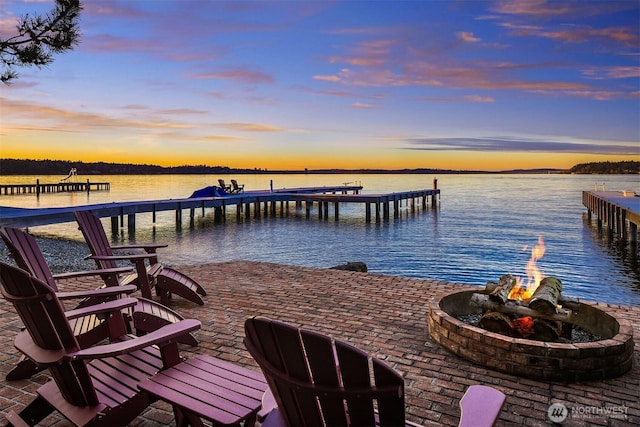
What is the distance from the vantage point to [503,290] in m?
4.45

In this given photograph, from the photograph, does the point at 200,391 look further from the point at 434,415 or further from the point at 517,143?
the point at 517,143

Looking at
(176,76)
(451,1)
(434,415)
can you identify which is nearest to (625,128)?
(451,1)

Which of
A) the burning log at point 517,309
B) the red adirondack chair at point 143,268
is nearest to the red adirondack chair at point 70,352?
the red adirondack chair at point 143,268

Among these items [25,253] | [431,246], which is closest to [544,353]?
[25,253]

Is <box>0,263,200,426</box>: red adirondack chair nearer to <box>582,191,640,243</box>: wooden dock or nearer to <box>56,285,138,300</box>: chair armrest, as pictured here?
<box>56,285,138,300</box>: chair armrest

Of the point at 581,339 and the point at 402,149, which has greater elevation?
the point at 402,149

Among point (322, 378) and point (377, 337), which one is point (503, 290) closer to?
point (377, 337)

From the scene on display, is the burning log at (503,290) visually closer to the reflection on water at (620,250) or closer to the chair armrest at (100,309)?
the chair armrest at (100,309)

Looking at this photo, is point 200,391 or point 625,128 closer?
point 200,391

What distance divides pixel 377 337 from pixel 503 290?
Answer: 135cm

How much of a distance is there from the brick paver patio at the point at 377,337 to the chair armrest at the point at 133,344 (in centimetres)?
95

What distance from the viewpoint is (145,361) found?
109 inches

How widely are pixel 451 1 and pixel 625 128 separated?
74.2ft

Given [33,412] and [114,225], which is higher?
[33,412]
